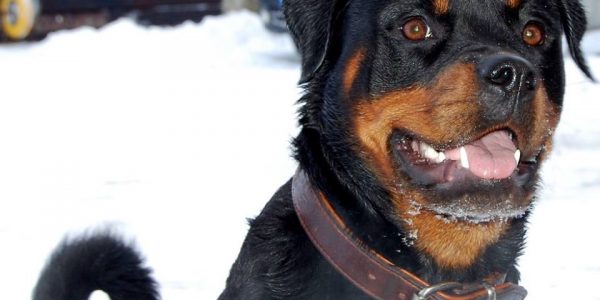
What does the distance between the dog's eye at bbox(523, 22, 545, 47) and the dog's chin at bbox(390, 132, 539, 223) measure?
14.4 inches

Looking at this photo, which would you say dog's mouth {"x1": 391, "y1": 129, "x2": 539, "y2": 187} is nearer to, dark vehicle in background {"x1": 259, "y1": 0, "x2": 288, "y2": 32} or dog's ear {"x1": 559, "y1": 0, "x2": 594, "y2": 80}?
dog's ear {"x1": 559, "y1": 0, "x2": 594, "y2": 80}

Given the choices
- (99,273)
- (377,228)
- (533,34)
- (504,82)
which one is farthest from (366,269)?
(99,273)


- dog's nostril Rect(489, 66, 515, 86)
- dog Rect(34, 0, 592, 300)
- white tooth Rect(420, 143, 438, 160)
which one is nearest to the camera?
dog's nostril Rect(489, 66, 515, 86)

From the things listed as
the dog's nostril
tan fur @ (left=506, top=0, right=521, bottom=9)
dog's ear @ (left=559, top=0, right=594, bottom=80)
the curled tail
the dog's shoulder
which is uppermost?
tan fur @ (left=506, top=0, right=521, bottom=9)

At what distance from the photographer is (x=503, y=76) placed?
8.38 ft

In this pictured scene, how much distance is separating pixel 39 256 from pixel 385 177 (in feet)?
8.92

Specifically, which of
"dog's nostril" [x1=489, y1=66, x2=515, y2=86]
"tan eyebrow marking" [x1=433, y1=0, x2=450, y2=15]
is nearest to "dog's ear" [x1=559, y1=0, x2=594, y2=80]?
"tan eyebrow marking" [x1=433, y1=0, x2=450, y2=15]

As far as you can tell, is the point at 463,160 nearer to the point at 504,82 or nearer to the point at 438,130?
the point at 438,130

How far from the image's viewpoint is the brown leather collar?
104 inches

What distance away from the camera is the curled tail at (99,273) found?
3215mm

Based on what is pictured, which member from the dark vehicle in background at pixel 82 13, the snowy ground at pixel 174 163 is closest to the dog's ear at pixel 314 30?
the snowy ground at pixel 174 163

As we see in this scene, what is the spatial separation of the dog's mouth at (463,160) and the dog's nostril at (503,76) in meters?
0.18

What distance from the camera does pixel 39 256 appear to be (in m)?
4.97

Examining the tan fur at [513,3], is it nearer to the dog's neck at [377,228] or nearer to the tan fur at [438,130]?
the tan fur at [438,130]
